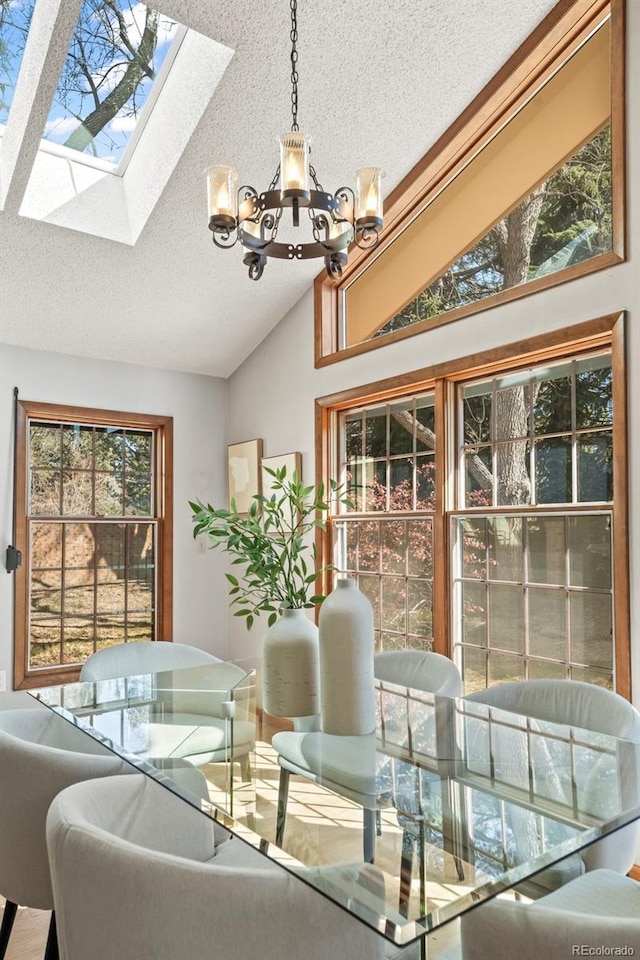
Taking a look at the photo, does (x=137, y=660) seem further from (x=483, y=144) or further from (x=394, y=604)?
(x=483, y=144)

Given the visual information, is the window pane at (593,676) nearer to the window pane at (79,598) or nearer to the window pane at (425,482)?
the window pane at (425,482)

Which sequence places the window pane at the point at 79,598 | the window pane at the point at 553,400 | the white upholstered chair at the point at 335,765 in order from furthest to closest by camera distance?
the window pane at the point at 79,598 < the window pane at the point at 553,400 < the white upholstered chair at the point at 335,765

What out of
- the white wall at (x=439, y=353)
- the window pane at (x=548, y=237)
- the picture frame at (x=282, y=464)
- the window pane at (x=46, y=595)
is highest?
the window pane at (x=548, y=237)

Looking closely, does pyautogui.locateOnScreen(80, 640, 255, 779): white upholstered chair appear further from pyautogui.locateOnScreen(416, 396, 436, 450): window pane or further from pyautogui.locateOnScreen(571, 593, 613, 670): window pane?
pyautogui.locateOnScreen(416, 396, 436, 450): window pane

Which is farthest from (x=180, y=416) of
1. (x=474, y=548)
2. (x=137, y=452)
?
(x=474, y=548)

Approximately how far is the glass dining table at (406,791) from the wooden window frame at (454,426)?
0.73 metres

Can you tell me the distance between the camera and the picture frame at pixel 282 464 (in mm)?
4297

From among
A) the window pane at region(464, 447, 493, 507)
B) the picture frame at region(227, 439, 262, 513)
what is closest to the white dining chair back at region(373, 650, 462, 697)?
the window pane at region(464, 447, 493, 507)

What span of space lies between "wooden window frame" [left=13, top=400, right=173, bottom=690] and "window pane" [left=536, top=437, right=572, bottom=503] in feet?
8.44

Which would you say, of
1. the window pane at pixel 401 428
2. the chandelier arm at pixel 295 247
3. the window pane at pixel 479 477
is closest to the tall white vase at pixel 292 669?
the chandelier arm at pixel 295 247

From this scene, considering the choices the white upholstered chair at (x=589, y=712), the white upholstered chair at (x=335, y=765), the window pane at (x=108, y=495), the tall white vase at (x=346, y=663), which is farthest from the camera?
the window pane at (x=108, y=495)

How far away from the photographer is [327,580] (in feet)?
13.6

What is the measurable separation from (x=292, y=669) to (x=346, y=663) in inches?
10.0

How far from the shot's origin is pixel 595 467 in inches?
110
